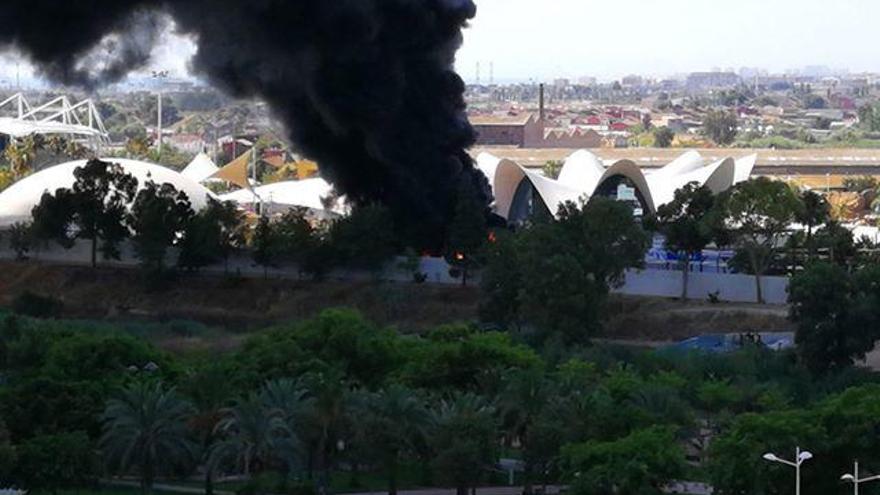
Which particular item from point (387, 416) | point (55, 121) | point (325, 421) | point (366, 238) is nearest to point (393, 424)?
point (387, 416)

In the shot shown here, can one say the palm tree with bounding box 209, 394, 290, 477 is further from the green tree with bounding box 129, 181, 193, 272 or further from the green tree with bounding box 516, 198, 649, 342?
the green tree with bounding box 129, 181, 193, 272

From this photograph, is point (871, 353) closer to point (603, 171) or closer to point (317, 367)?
point (317, 367)

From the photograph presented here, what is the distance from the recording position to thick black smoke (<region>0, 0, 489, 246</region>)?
62781 mm

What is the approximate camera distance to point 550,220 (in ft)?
206

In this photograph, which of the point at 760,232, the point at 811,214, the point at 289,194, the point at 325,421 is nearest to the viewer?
the point at 325,421

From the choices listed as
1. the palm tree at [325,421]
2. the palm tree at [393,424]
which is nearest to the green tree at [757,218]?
the palm tree at [393,424]

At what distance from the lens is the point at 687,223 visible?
2520 inches

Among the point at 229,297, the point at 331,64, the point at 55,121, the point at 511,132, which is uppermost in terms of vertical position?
the point at 331,64

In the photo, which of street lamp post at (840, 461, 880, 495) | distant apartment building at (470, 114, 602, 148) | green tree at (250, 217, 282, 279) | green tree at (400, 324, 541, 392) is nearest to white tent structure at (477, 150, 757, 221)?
green tree at (250, 217, 282, 279)

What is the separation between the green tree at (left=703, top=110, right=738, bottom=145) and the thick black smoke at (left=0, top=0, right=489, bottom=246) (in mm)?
116246

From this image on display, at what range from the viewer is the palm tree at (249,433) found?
41.2m

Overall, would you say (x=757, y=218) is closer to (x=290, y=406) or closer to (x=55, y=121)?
(x=290, y=406)

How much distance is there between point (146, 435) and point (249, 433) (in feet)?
6.34

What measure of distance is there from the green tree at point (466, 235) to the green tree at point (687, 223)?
538 centimetres
